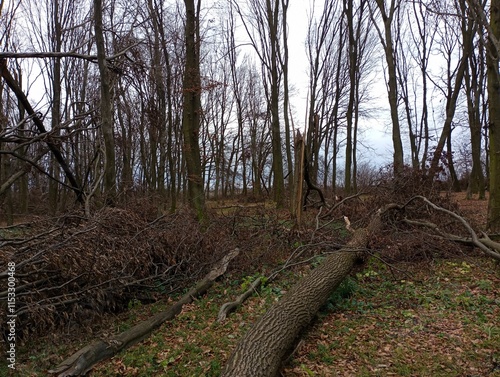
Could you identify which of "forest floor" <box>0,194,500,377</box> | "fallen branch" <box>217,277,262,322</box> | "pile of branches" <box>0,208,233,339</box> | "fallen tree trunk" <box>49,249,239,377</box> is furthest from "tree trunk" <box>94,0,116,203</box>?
"fallen branch" <box>217,277,262,322</box>

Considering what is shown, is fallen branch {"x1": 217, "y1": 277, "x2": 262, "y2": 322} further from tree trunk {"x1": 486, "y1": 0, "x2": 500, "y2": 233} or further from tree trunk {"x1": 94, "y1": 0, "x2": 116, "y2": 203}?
tree trunk {"x1": 486, "y1": 0, "x2": 500, "y2": 233}

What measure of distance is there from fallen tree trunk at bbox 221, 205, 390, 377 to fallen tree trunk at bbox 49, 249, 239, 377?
4.73ft

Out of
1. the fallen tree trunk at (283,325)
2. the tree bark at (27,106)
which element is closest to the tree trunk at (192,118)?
the tree bark at (27,106)

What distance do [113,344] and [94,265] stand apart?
103 centimetres

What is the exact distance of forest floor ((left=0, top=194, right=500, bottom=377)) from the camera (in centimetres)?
318

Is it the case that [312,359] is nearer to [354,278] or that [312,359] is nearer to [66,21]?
[354,278]

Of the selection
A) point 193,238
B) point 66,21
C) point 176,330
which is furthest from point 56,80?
point 176,330

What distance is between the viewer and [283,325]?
3.52 meters

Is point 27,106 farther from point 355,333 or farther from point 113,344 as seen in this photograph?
point 355,333

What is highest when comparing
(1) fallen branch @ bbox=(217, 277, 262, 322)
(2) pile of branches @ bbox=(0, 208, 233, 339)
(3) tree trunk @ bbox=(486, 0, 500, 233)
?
(3) tree trunk @ bbox=(486, 0, 500, 233)

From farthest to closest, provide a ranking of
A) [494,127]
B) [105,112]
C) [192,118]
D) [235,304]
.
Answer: [192,118] → [105,112] → [494,127] → [235,304]

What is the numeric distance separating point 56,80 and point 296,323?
13971mm

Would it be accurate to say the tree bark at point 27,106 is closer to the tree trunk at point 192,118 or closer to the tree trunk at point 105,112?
the tree trunk at point 105,112

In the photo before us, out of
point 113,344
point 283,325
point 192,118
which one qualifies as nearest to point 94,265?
point 113,344
